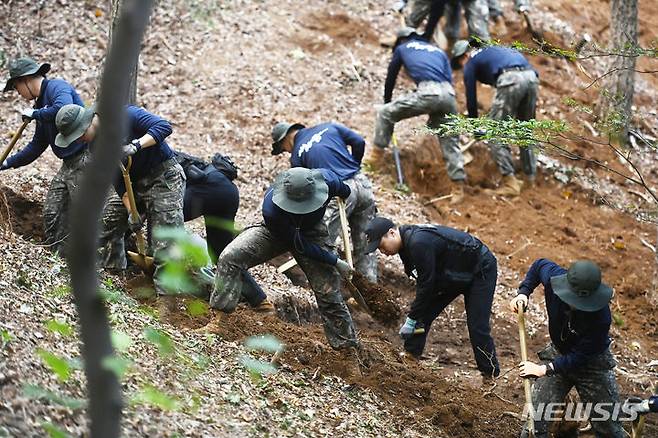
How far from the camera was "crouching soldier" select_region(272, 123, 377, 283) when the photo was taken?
28.2 ft

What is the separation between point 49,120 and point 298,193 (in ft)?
8.24

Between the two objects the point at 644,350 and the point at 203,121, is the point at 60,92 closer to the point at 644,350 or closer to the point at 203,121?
the point at 203,121

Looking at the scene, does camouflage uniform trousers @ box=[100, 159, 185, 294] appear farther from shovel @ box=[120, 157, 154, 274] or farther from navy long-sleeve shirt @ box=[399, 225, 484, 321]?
navy long-sleeve shirt @ box=[399, 225, 484, 321]

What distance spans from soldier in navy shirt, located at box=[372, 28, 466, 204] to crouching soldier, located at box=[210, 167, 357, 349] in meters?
3.81

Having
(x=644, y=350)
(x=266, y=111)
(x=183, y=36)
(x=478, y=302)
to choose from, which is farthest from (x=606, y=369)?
(x=183, y=36)

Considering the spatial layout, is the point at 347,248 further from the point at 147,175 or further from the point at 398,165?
the point at 398,165

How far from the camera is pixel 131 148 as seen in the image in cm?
700

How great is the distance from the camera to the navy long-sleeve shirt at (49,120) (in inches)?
297

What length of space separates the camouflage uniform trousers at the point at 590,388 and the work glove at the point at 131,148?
3.71 meters

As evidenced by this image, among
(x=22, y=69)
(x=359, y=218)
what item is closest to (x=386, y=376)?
(x=359, y=218)

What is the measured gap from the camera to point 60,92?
766 cm

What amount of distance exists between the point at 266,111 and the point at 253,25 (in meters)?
2.10

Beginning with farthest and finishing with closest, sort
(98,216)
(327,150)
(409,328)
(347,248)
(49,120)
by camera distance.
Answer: (327,150), (409,328), (347,248), (49,120), (98,216)

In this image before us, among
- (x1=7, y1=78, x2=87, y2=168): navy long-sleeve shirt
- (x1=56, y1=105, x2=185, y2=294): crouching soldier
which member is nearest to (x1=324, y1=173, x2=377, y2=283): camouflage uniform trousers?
(x1=56, y1=105, x2=185, y2=294): crouching soldier
